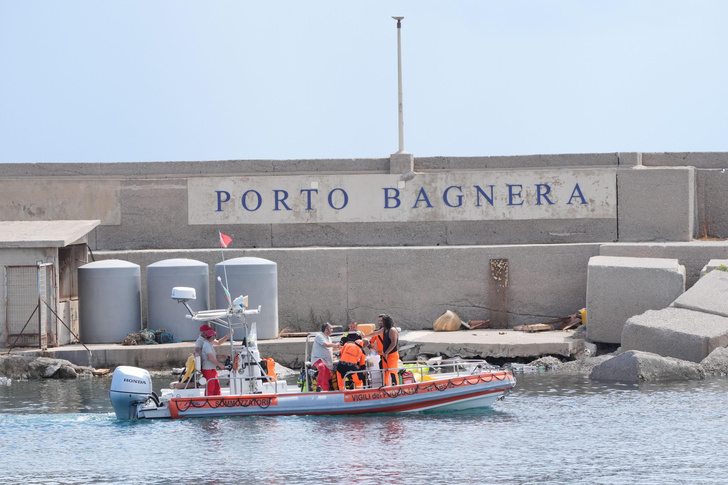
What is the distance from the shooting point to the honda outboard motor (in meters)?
18.4

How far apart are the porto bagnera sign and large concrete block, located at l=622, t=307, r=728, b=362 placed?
494 cm

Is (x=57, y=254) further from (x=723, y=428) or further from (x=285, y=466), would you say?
(x=723, y=428)

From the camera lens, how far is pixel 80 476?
49.4 ft

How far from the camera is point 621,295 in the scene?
23.8 m

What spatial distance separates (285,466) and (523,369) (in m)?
8.25

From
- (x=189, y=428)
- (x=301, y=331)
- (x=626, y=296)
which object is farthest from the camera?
(x=301, y=331)

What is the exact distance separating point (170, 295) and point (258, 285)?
6.28ft

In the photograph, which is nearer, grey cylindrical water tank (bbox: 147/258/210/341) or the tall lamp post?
grey cylindrical water tank (bbox: 147/258/210/341)

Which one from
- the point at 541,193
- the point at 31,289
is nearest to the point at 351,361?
the point at 31,289

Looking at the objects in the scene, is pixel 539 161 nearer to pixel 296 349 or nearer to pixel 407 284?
pixel 407 284

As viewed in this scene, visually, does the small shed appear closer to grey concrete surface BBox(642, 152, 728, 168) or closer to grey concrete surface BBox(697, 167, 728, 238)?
grey concrete surface BBox(642, 152, 728, 168)

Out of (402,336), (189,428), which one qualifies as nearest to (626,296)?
(402,336)

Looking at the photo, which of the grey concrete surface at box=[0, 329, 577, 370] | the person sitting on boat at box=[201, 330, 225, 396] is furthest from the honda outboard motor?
the grey concrete surface at box=[0, 329, 577, 370]

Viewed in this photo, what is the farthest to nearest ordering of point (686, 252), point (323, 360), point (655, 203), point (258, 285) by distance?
point (655, 203) < point (686, 252) < point (258, 285) < point (323, 360)
